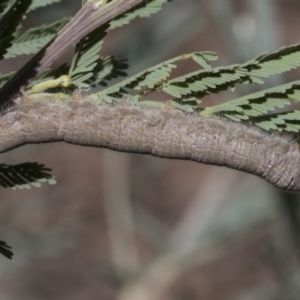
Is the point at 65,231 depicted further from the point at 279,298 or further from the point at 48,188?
the point at 279,298

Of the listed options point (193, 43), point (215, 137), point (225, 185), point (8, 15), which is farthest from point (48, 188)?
point (8, 15)

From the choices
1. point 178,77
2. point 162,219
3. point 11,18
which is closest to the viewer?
point 11,18

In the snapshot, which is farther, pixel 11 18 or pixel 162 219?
pixel 162 219

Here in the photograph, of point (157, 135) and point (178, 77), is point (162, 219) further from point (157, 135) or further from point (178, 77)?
point (178, 77)

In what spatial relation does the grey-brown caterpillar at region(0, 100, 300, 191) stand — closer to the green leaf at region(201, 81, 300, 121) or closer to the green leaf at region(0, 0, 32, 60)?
the green leaf at region(201, 81, 300, 121)

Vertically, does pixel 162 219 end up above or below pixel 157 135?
above

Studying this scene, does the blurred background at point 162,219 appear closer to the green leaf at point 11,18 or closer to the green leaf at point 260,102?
the green leaf at point 260,102

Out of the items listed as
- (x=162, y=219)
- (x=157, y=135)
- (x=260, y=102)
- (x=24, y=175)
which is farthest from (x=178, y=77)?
(x=162, y=219)
